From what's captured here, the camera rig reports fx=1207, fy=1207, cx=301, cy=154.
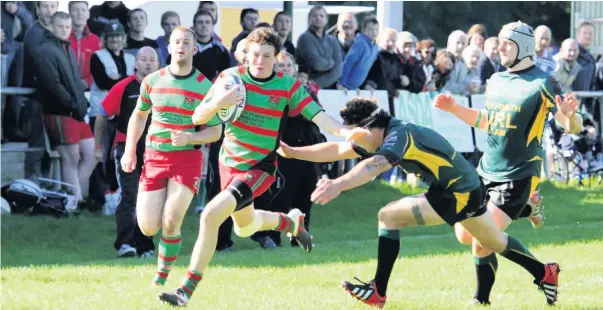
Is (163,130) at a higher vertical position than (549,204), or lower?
higher

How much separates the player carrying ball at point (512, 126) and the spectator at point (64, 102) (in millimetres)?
6209

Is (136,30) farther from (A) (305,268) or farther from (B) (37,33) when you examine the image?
(A) (305,268)

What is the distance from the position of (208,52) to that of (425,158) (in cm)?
693

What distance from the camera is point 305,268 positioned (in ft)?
38.9

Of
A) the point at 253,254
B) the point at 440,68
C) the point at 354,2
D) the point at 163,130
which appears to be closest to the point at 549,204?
the point at 440,68

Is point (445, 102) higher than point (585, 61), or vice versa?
point (445, 102)

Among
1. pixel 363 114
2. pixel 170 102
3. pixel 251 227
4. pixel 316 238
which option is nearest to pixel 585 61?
pixel 316 238

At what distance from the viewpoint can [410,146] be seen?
849 centimetres

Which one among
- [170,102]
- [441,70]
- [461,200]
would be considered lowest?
[441,70]

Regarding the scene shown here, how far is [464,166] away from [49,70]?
6982mm

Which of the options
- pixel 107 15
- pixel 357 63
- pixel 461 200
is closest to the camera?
pixel 461 200

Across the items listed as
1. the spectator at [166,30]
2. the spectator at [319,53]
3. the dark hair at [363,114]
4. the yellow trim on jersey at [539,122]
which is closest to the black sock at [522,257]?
the yellow trim on jersey at [539,122]

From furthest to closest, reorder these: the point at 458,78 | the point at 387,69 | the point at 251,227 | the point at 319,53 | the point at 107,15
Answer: the point at 458,78
the point at 387,69
the point at 319,53
the point at 107,15
the point at 251,227

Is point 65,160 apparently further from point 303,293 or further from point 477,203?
point 477,203
